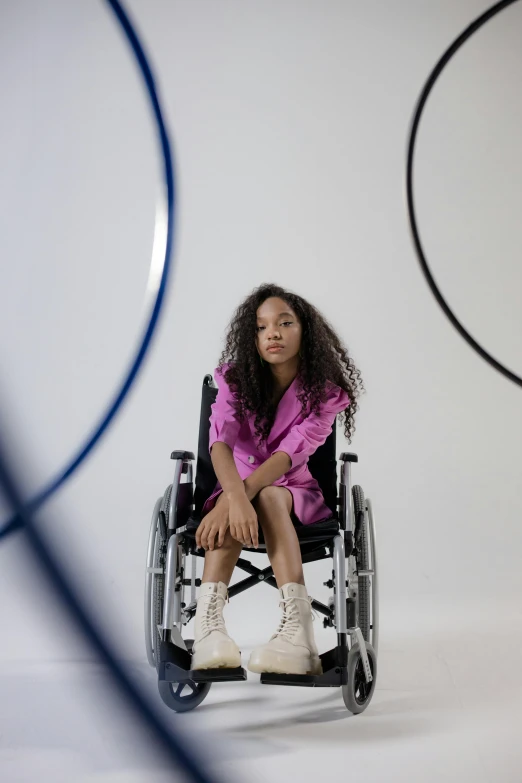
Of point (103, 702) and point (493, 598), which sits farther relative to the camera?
point (493, 598)

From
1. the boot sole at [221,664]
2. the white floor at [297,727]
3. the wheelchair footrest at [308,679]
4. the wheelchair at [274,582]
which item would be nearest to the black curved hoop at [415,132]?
the wheelchair at [274,582]

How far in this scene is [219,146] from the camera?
10.4 ft

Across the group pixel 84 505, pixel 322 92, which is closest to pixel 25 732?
pixel 84 505

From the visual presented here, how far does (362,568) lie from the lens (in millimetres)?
2121

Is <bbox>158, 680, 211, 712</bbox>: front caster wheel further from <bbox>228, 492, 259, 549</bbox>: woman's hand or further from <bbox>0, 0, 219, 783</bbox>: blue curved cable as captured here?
<bbox>228, 492, 259, 549</bbox>: woman's hand

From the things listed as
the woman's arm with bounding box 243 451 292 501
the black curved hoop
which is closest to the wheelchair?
the woman's arm with bounding box 243 451 292 501

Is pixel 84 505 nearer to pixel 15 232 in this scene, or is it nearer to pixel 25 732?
pixel 15 232

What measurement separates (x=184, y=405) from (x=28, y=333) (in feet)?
1.75

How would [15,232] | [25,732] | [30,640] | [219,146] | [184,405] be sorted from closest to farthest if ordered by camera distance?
[25,732], [30,640], [15,232], [184,405], [219,146]

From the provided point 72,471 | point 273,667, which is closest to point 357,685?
point 273,667

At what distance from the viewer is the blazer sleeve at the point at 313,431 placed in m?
2.01

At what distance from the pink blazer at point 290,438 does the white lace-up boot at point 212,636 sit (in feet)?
0.72

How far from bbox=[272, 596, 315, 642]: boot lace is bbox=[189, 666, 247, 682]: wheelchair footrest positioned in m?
0.12

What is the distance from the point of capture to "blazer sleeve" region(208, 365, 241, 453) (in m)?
2.07
